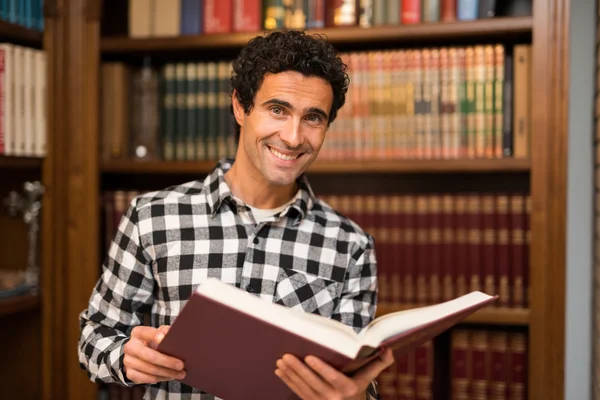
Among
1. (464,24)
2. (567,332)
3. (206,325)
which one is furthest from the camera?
(567,332)

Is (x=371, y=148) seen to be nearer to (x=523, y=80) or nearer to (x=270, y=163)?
(x=523, y=80)

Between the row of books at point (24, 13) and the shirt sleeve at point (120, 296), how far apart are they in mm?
847

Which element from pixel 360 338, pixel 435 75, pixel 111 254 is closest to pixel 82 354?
pixel 111 254

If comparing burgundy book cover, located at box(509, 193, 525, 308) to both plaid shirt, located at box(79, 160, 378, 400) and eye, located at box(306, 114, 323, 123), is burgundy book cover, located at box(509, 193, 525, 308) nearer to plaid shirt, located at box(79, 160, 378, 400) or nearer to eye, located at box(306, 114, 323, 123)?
plaid shirt, located at box(79, 160, 378, 400)

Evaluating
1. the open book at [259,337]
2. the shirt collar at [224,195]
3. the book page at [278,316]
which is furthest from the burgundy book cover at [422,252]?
the book page at [278,316]

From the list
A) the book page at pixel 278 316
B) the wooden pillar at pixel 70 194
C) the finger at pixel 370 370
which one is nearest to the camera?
the book page at pixel 278 316

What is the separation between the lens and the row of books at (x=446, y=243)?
1604mm

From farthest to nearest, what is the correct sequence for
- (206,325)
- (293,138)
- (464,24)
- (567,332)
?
(567,332)
(464,24)
(293,138)
(206,325)

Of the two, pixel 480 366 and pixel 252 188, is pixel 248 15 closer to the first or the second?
pixel 252 188

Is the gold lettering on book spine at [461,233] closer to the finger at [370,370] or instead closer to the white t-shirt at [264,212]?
the white t-shirt at [264,212]

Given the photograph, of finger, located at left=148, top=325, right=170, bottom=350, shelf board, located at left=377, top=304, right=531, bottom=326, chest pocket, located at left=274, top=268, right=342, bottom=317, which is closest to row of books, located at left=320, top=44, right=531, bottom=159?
shelf board, located at left=377, top=304, right=531, bottom=326

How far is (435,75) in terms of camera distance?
161 centimetres

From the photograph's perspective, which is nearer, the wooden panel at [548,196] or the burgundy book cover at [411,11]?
the wooden panel at [548,196]

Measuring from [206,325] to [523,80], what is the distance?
1.17m
